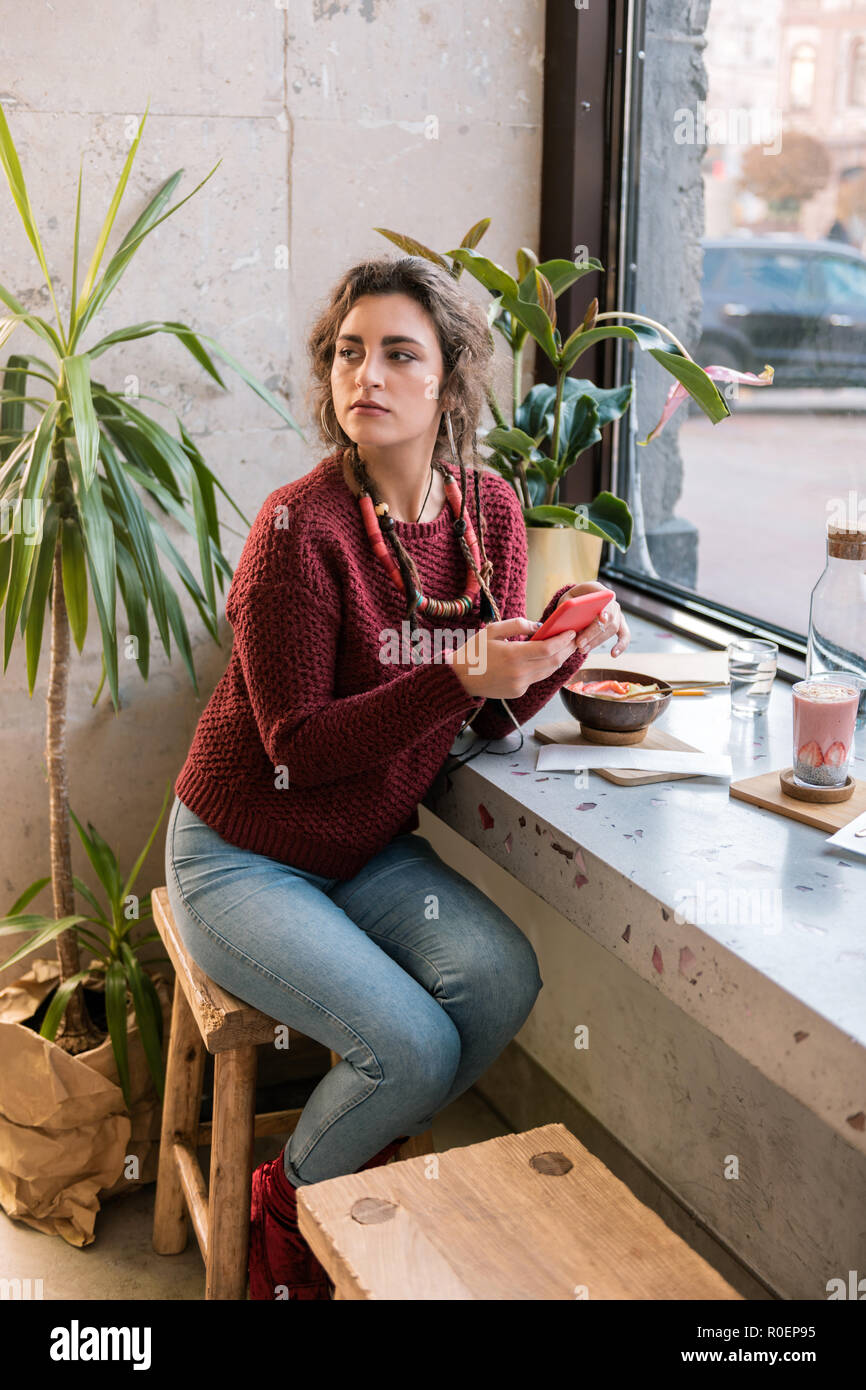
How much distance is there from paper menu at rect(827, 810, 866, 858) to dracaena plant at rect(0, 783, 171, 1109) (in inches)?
43.3

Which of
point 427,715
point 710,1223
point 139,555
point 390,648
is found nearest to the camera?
point 427,715

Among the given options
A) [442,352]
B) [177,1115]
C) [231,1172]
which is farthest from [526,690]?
[177,1115]

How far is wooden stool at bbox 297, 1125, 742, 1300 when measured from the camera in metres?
1.02

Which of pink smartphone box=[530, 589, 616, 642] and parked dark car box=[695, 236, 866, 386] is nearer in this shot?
pink smartphone box=[530, 589, 616, 642]

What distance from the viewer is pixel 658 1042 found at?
186 cm

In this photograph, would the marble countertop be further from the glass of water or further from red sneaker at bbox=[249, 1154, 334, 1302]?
red sneaker at bbox=[249, 1154, 334, 1302]

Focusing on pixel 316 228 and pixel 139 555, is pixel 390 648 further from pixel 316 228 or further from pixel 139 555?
pixel 316 228

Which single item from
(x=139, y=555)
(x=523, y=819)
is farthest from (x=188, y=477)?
(x=523, y=819)

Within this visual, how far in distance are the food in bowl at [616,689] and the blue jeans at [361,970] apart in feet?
1.01

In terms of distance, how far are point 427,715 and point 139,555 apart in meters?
0.66

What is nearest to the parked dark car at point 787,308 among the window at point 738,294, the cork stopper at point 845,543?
the window at point 738,294

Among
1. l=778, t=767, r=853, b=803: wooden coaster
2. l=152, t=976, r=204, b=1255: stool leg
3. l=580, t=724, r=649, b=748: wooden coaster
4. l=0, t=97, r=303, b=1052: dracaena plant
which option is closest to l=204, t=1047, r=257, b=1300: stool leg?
l=152, t=976, r=204, b=1255: stool leg

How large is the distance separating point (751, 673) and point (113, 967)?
3.61 ft

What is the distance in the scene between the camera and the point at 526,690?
1.68 metres
